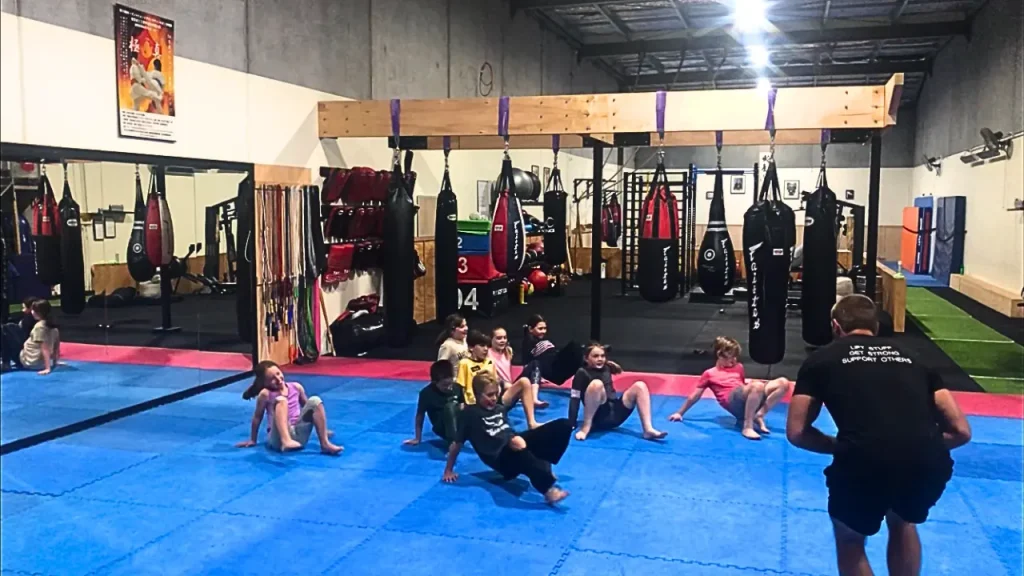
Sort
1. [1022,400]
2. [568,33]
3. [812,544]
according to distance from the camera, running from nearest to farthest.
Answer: [812,544] → [1022,400] → [568,33]

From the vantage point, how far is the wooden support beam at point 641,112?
250 inches

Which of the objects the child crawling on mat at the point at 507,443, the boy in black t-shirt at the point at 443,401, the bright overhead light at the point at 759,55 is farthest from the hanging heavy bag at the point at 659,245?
the bright overhead light at the point at 759,55

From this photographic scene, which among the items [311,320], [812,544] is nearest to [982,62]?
[311,320]

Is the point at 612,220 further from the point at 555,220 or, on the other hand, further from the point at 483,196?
the point at 555,220

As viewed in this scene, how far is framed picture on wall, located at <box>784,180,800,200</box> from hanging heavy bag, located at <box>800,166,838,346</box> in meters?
18.4

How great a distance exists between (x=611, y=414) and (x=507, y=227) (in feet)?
5.82

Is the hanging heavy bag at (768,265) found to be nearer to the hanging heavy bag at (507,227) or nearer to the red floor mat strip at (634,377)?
the red floor mat strip at (634,377)

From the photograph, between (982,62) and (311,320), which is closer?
(311,320)

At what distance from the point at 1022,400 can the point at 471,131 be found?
5003 mm

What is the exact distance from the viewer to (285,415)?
17.2 feet

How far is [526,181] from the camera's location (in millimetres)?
12562

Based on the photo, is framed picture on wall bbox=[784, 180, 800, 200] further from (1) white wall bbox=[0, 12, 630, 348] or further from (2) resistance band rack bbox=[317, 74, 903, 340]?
(1) white wall bbox=[0, 12, 630, 348]

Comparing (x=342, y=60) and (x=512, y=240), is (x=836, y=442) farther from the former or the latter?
(x=342, y=60)

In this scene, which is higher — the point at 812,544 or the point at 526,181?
the point at 526,181
